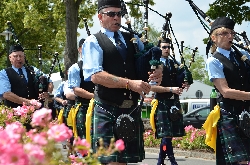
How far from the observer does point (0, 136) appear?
5.73 ft

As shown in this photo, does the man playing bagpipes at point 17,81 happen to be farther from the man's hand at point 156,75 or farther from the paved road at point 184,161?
the man's hand at point 156,75

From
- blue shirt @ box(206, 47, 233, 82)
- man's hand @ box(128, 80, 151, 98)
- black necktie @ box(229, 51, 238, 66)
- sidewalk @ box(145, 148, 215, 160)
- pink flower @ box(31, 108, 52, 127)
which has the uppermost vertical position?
black necktie @ box(229, 51, 238, 66)

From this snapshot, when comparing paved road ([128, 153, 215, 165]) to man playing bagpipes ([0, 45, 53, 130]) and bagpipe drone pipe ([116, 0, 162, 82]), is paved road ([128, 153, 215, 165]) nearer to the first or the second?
man playing bagpipes ([0, 45, 53, 130])

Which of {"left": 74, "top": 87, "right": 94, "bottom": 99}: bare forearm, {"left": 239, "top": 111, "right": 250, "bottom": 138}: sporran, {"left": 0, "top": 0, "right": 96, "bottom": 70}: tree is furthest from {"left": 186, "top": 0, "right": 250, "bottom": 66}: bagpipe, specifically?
{"left": 0, "top": 0, "right": 96, "bottom": 70}: tree

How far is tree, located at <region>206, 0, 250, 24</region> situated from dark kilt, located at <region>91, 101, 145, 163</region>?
13.6 meters

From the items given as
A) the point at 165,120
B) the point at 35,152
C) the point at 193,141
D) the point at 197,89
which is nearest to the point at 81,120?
the point at 165,120

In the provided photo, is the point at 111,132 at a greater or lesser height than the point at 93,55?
lesser

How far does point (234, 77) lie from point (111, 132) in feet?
4.63

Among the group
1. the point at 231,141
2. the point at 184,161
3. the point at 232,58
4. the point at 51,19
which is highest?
the point at 51,19

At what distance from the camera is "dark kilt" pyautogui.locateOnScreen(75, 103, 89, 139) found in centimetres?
742

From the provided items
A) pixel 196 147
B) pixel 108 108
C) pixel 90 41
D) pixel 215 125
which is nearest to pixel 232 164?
pixel 215 125

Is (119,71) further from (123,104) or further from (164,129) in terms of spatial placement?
(164,129)

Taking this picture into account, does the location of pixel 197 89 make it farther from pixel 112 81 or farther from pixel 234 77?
pixel 112 81

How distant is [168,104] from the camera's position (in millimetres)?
8344
